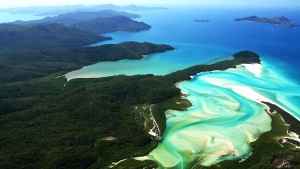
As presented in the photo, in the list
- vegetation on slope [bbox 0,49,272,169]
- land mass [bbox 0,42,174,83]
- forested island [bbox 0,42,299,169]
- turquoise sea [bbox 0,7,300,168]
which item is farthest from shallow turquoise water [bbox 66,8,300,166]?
land mass [bbox 0,42,174,83]

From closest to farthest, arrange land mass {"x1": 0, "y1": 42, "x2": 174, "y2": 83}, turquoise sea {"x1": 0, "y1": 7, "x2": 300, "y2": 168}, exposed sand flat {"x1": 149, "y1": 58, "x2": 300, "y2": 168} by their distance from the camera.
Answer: exposed sand flat {"x1": 149, "y1": 58, "x2": 300, "y2": 168} < turquoise sea {"x1": 0, "y1": 7, "x2": 300, "y2": 168} < land mass {"x1": 0, "y1": 42, "x2": 174, "y2": 83}

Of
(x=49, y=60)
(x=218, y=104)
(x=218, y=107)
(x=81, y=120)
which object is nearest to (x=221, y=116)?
(x=218, y=107)

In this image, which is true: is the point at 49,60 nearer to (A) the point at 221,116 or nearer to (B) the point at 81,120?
(B) the point at 81,120

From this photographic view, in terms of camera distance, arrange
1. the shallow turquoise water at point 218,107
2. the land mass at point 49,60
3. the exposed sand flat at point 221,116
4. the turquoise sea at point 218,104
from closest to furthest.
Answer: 1. the exposed sand flat at point 221,116
2. the shallow turquoise water at point 218,107
3. the turquoise sea at point 218,104
4. the land mass at point 49,60

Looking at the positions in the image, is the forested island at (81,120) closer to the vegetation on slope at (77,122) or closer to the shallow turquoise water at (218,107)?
the vegetation on slope at (77,122)

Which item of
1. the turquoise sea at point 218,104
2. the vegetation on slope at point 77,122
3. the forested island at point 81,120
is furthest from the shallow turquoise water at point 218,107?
the vegetation on slope at point 77,122

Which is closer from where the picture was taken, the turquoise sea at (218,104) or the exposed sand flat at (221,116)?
the exposed sand flat at (221,116)

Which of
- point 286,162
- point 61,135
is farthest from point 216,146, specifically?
point 61,135

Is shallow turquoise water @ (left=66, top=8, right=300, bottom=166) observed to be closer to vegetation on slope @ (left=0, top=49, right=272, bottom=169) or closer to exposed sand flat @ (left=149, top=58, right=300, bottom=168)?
exposed sand flat @ (left=149, top=58, right=300, bottom=168)

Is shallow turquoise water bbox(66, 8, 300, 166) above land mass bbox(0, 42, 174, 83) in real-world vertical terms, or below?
below

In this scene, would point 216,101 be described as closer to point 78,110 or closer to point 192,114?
point 192,114

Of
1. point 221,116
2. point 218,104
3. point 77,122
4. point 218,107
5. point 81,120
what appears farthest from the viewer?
point 218,104

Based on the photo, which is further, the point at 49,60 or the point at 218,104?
the point at 49,60
